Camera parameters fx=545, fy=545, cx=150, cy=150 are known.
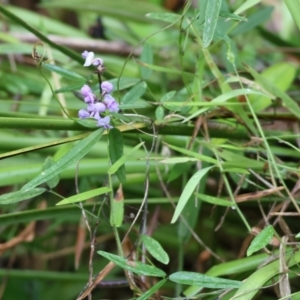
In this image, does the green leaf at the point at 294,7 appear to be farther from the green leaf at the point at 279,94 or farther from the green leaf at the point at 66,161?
the green leaf at the point at 66,161

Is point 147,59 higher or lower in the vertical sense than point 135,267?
higher

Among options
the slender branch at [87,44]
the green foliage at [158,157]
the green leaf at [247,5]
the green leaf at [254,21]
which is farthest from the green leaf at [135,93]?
the slender branch at [87,44]

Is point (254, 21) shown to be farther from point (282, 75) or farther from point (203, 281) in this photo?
point (203, 281)

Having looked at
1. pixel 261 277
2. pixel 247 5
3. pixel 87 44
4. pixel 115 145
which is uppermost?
pixel 87 44

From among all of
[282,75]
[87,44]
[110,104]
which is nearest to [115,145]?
[110,104]

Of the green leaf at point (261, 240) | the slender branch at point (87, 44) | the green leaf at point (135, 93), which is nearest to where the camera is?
the green leaf at point (261, 240)
